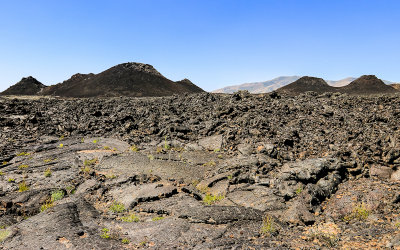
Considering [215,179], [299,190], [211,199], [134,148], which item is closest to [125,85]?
[134,148]

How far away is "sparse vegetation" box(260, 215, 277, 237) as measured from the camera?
6.46 m

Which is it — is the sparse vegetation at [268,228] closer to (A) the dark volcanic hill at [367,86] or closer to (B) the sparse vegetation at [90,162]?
(B) the sparse vegetation at [90,162]

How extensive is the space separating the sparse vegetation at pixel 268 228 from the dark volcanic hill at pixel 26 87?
65.9 m

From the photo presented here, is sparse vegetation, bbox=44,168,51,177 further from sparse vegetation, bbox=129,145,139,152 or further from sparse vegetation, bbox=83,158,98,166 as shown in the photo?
sparse vegetation, bbox=129,145,139,152

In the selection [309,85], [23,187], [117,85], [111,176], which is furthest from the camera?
[309,85]

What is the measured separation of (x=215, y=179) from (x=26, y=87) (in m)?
66.2

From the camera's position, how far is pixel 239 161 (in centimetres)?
1113

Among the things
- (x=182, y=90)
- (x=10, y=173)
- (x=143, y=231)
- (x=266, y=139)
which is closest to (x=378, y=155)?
(x=266, y=139)

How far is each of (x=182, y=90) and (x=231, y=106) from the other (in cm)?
4086

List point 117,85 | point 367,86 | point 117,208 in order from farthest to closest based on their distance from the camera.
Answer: point 117,85 → point 367,86 → point 117,208

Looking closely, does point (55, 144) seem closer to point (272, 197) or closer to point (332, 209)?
point (272, 197)

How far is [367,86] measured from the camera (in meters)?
51.1

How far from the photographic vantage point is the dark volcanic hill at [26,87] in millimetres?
59544

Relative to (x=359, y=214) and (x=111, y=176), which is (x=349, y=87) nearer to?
(x=359, y=214)
